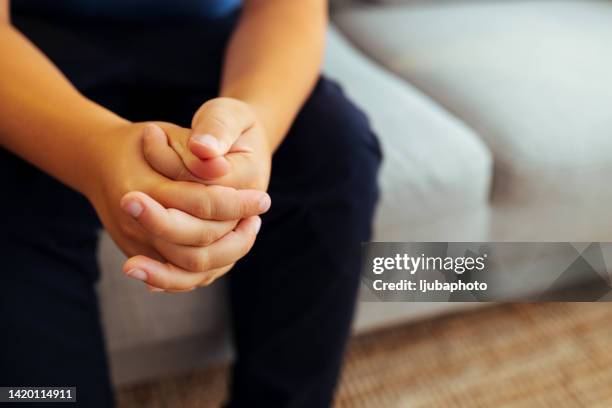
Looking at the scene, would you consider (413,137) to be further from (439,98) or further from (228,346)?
(228,346)

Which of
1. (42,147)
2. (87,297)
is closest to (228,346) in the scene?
(87,297)

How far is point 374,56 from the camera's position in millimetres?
1089

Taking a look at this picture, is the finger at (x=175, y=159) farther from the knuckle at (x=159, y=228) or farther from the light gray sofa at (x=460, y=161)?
the light gray sofa at (x=460, y=161)

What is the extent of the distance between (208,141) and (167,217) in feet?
0.18

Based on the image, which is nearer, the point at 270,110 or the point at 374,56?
the point at 270,110

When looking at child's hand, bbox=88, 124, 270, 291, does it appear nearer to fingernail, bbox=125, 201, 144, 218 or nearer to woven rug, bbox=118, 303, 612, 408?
fingernail, bbox=125, 201, 144, 218

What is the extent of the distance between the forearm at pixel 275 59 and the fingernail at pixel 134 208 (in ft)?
0.55

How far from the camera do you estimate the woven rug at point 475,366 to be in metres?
0.85

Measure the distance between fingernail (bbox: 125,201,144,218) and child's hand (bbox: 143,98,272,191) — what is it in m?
0.05

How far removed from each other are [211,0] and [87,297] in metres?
0.35

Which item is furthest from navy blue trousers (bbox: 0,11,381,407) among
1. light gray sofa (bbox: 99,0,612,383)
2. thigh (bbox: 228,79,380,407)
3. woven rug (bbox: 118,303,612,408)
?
woven rug (bbox: 118,303,612,408)

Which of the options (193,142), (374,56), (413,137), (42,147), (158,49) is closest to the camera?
(193,142)

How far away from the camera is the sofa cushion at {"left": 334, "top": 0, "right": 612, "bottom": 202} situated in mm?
844

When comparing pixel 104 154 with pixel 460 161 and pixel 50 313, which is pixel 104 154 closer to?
pixel 50 313
